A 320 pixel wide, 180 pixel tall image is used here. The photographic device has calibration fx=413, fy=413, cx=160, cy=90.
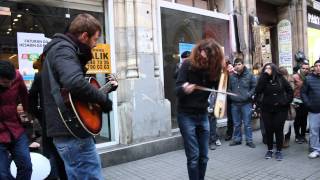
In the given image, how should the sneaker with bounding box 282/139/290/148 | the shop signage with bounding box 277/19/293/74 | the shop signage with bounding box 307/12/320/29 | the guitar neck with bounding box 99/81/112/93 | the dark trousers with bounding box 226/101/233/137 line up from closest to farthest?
the guitar neck with bounding box 99/81/112/93 → the sneaker with bounding box 282/139/290/148 → the dark trousers with bounding box 226/101/233/137 → the shop signage with bounding box 277/19/293/74 → the shop signage with bounding box 307/12/320/29

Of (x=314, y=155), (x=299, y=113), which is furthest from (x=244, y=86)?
(x=314, y=155)

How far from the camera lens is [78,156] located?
3.01 meters

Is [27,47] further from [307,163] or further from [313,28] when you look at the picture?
[313,28]

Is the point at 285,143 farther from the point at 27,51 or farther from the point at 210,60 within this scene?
the point at 27,51

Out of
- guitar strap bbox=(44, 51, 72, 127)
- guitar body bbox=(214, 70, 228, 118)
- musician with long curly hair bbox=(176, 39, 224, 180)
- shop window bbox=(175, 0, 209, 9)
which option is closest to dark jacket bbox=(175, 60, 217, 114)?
musician with long curly hair bbox=(176, 39, 224, 180)

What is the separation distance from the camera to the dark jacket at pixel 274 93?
7.07 metres

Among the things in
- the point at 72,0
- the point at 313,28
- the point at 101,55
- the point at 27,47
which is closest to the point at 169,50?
the point at 101,55

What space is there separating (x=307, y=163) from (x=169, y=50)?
3626 mm

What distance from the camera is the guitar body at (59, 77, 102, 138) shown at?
282 centimetres

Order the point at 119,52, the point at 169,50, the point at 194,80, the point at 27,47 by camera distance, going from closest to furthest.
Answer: the point at 194,80
the point at 27,47
the point at 119,52
the point at 169,50

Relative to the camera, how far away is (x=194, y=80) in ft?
14.8

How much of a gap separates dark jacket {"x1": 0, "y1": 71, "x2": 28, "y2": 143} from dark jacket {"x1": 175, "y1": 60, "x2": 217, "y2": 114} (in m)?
1.67

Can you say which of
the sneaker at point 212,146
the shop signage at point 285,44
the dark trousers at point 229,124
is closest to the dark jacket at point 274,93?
the sneaker at point 212,146

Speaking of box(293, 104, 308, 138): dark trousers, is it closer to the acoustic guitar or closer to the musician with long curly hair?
the musician with long curly hair
